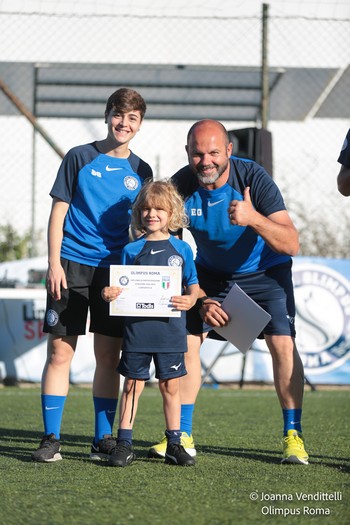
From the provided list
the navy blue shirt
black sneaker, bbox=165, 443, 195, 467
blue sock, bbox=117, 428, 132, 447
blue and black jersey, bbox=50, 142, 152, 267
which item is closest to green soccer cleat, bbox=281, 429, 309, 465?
black sneaker, bbox=165, 443, 195, 467

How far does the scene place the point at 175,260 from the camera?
12.8ft

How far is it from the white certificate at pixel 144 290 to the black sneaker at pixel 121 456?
56cm

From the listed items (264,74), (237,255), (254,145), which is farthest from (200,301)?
(264,74)

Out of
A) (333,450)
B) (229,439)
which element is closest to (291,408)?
(333,450)

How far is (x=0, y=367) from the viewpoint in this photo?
7957mm

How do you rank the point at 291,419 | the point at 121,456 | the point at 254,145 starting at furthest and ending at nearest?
the point at 254,145, the point at 291,419, the point at 121,456

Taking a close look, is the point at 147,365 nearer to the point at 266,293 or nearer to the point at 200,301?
the point at 200,301

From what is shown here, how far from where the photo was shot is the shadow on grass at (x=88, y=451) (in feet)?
13.0

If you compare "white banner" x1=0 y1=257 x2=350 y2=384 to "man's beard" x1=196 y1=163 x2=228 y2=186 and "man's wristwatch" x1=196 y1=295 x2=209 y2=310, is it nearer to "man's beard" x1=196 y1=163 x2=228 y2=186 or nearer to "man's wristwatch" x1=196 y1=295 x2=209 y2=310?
"man's wristwatch" x1=196 y1=295 x2=209 y2=310

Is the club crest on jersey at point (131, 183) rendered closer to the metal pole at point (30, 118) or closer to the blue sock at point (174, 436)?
the blue sock at point (174, 436)

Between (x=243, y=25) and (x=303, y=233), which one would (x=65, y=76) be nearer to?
(x=243, y=25)

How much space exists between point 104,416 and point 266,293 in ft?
3.08

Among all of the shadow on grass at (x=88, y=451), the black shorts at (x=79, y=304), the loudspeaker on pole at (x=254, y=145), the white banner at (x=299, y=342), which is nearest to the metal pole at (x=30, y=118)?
the white banner at (x=299, y=342)

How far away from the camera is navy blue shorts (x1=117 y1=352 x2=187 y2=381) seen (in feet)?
12.5
